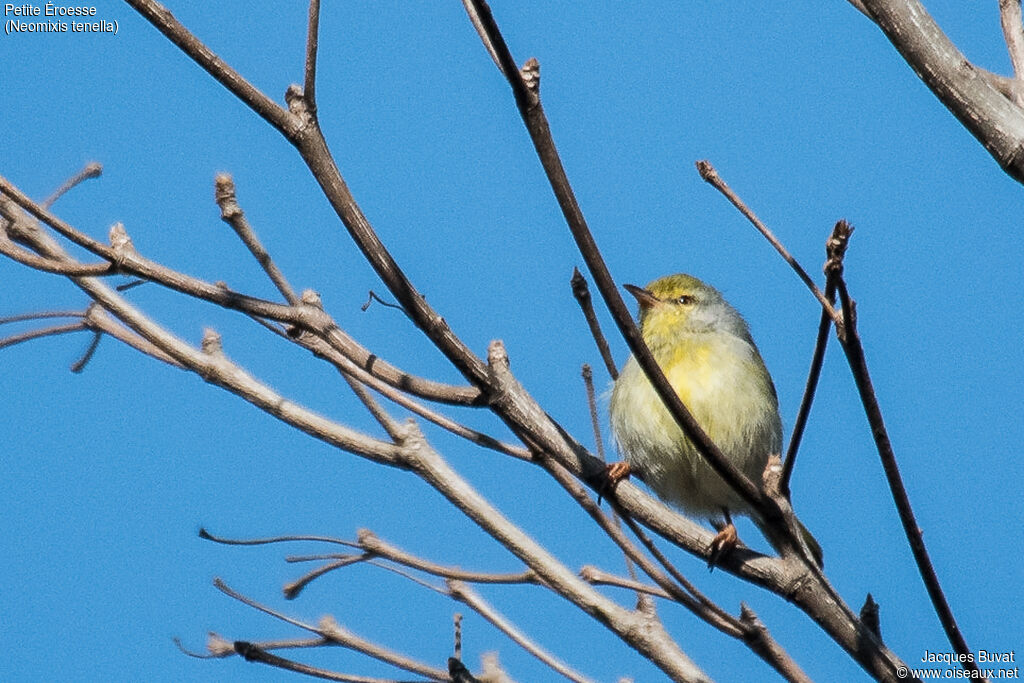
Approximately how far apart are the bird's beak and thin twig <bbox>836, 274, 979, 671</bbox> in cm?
290

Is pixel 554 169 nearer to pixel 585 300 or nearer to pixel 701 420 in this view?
pixel 585 300

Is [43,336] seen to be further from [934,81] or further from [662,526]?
[934,81]

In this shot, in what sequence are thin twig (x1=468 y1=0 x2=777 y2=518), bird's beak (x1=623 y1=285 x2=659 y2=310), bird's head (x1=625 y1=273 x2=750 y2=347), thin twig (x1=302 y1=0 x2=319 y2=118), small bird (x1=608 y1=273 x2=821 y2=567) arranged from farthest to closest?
bird's beak (x1=623 y1=285 x2=659 y2=310)
bird's head (x1=625 y1=273 x2=750 y2=347)
small bird (x1=608 y1=273 x2=821 y2=567)
thin twig (x1=302 y1=0 x2=319 y2=118)
thin twig (x1=468 y1=0 x2=777 y2=518)

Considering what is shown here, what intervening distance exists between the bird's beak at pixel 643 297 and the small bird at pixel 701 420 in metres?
0.32

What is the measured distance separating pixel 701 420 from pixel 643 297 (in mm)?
1000

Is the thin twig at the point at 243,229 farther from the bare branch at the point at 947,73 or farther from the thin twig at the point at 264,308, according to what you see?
the bare branch at the point at 947,73

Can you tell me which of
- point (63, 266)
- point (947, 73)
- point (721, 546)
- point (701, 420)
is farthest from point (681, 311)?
point (63, 266)

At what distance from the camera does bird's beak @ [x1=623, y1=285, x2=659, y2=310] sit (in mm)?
4961

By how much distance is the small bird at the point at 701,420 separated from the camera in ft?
13.3

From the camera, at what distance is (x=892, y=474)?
2.01 meters

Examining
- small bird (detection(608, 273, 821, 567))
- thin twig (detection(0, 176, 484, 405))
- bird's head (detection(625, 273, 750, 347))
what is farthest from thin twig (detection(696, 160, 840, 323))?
bird's head (detection(625, 273, 750, 347))

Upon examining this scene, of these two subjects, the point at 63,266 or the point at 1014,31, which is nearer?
the point at 63,266

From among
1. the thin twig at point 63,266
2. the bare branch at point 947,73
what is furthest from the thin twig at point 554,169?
the thin twig at point 63,266

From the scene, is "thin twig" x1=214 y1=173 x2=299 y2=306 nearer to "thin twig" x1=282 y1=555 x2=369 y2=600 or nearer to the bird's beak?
"thin twig" x1=282 y1=555 x2=369 y2=600
